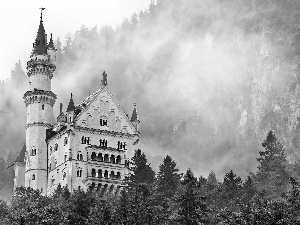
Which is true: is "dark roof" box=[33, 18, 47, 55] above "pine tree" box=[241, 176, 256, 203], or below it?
above

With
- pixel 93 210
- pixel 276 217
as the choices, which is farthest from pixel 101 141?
pixel 276 217

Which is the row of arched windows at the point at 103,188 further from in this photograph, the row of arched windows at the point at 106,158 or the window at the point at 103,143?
the window at the point at 103,143

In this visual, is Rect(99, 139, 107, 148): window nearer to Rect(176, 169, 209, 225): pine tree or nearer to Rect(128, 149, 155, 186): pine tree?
Rect(128, 149, 155, 186): pine tree

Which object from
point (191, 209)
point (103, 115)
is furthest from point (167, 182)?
point (103, 115)

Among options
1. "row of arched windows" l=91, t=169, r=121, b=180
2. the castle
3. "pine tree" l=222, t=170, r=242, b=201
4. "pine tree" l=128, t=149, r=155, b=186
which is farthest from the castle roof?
"pine tree" l=222, t=170, r=242, b=201

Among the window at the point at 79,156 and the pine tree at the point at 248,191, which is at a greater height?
the window at the point at 79,156

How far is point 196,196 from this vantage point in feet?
252

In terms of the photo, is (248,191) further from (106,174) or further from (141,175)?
(106,174)

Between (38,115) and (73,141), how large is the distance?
13269 millimetres

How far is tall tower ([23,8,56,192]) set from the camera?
13138cm

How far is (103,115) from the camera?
423 ft

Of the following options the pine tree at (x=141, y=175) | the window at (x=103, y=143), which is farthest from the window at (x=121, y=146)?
the pine tree at (x=141, y=175)

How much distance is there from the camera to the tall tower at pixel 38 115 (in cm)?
13138

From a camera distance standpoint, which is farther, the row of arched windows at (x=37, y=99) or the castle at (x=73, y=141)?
the row of arched windows at (x=37, y=99)
